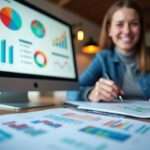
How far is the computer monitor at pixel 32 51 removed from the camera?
0.56 meters

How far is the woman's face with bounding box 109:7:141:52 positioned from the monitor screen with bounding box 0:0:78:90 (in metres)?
0.40

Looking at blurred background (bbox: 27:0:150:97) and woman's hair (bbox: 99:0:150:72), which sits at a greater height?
blurred background (bbox: 27:0:150:97)

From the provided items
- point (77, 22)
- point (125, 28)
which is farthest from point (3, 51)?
point (77, 22)

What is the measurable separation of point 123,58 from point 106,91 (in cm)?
45

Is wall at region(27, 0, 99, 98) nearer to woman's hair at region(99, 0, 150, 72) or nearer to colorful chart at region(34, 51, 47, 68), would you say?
woman's hair at region(99, 0, 150, 72)

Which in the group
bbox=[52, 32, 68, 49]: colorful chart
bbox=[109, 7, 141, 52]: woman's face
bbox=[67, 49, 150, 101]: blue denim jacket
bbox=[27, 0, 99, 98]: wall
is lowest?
bbox=[67, 49, 150, 101]: blue denim jacket

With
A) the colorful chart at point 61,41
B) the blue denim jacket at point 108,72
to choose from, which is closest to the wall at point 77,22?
the blue denim jacket at point 108,72

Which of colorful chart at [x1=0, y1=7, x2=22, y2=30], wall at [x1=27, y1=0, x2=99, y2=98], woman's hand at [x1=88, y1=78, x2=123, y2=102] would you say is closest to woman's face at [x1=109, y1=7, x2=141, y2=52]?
woman's hand at [x1=88, y1=78, x2=123, y2=102]

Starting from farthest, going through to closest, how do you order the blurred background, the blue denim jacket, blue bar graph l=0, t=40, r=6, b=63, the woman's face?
the blurred background → the woman's face → the blue denim jacket → blue bar graph l=0, t=40, r=6, b=63

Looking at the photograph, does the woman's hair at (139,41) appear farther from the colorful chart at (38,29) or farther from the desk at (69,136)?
the desk at (69,136)

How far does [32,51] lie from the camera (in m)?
0.63

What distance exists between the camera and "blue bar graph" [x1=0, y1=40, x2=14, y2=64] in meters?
0.54

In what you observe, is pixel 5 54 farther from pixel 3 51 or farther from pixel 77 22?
pixel 77 22

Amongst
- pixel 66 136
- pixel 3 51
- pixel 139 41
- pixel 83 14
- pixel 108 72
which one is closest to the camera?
pixel 66 136
